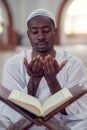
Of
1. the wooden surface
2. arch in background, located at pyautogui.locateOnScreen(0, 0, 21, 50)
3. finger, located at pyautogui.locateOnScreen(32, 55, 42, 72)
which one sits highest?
finger, located at pyautogui.locateOnScreen(32, 55, 42, 72)

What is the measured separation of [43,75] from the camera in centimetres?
243

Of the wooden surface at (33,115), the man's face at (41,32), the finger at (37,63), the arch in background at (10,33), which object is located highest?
the man's face at (41,32)

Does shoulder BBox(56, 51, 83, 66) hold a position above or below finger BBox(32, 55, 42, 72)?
below

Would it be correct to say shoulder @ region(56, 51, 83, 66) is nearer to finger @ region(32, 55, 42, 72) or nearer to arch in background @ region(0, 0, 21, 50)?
finger @ region(32, 55, 42, 72)

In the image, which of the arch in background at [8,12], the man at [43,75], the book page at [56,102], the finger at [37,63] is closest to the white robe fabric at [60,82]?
the man at [43,75]

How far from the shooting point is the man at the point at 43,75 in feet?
8.05

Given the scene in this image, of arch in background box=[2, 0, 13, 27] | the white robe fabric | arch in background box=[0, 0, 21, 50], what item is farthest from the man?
arch in background box=[2, 0, 13, 27]

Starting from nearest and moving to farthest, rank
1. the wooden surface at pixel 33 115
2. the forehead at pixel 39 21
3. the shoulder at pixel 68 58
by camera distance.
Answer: the wooden surface at pixel 33 115 < the forehead at pixel 39 21 < the shoulder at pixel 68 58

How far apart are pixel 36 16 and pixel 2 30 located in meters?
10.1

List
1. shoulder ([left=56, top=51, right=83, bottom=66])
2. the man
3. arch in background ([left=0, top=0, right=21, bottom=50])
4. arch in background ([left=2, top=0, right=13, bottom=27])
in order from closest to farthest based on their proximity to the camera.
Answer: the man < shoulder ([left=56, top=51, right=83, bottom=66]) < arch in background ([left=0, top=0, right=21, bottom=50]) < arch in background ([left=2, top=0, right=13, bottom=27])

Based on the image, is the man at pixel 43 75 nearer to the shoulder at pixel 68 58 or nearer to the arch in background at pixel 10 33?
the shoulder at pixel 68 58

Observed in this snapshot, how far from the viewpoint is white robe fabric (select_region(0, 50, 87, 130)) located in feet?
8.55

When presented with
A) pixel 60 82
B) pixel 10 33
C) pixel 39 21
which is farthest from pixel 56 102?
pixel 10 33

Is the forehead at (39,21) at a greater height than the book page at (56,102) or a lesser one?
greater
